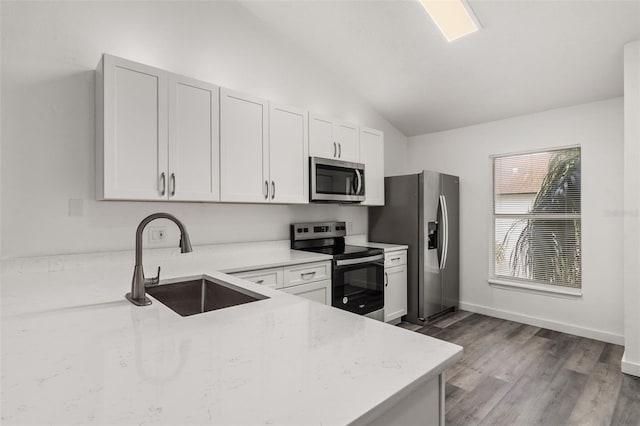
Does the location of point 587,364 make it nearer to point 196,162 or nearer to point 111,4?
point 196,162

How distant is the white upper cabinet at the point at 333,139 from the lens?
304 centimetres

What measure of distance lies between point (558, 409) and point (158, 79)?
10.6ft

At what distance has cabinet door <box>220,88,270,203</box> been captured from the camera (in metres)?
2.42

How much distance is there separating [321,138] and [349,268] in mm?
1208

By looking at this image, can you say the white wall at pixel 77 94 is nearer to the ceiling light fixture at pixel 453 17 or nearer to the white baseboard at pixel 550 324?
the ceiling light fixture at pixel 453 17

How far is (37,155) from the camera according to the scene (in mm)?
1964

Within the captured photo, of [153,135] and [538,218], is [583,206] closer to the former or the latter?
Result: [538,218]

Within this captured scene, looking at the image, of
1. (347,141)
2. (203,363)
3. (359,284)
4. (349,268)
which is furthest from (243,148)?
(203,363)

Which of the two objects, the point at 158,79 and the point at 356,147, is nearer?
the point at 158,79

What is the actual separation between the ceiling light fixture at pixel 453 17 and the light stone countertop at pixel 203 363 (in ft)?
7.84

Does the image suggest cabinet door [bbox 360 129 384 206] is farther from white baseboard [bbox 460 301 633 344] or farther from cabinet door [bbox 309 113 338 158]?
white baseboard [bbox 460 301 633 344]

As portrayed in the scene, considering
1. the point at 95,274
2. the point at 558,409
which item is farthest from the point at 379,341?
the point at 558,409

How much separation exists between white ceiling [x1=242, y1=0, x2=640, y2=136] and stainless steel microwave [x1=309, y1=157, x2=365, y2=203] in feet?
3.43

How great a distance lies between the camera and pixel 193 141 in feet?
7.41
